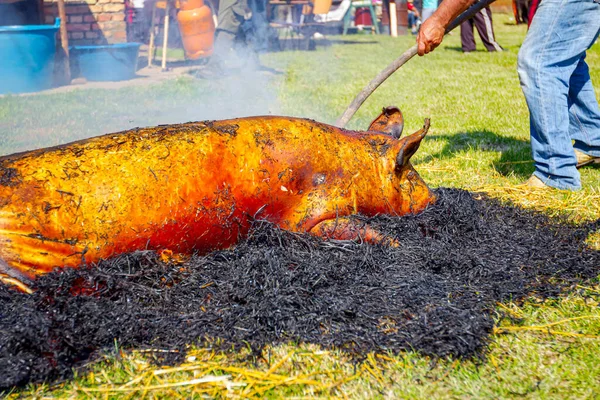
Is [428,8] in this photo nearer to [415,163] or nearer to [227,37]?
[227,37]

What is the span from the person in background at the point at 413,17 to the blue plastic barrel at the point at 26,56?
14.2 m

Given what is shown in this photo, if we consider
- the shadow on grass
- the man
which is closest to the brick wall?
the shadow on grass

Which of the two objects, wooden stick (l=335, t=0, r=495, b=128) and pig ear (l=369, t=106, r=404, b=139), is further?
wooden stick (l=335, t=0, r=495, b=128)

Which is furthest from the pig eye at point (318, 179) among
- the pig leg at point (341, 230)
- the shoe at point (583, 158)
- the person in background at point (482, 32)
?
the person in background at point (482, 32)

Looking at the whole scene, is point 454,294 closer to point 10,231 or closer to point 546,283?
point 546,283

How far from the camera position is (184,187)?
265cm

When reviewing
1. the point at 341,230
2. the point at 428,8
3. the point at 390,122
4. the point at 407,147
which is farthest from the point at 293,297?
the point at 428,8

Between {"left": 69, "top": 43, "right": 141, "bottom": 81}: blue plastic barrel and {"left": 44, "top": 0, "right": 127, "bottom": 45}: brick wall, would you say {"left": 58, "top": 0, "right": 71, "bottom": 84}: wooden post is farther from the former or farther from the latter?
Result: {"left": 44, "top": 0, "right": 127, "bottom": 45}: brick wall

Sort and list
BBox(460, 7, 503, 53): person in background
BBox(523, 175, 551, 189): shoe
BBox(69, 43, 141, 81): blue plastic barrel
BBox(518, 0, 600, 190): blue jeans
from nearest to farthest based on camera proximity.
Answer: BBox(518, 0, 600, 190): blue jeans, BBox(523, 175, 551, 189): shoe, BBox(69, 43, 141, 81): blue plastic barrel, BBox(460, 7, 503, 53): person in background

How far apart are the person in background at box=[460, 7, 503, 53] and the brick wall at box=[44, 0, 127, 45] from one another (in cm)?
806

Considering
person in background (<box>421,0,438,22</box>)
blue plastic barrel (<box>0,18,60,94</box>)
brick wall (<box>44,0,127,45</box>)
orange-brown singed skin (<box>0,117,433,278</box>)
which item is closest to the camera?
orange-brown singed skin (<box>0,117,433,278</box>)

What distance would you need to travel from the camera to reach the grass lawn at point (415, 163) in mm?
2100

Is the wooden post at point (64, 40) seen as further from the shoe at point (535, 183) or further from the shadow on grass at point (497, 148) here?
the shoe at point (535, 183)

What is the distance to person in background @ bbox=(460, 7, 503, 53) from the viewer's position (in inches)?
525
